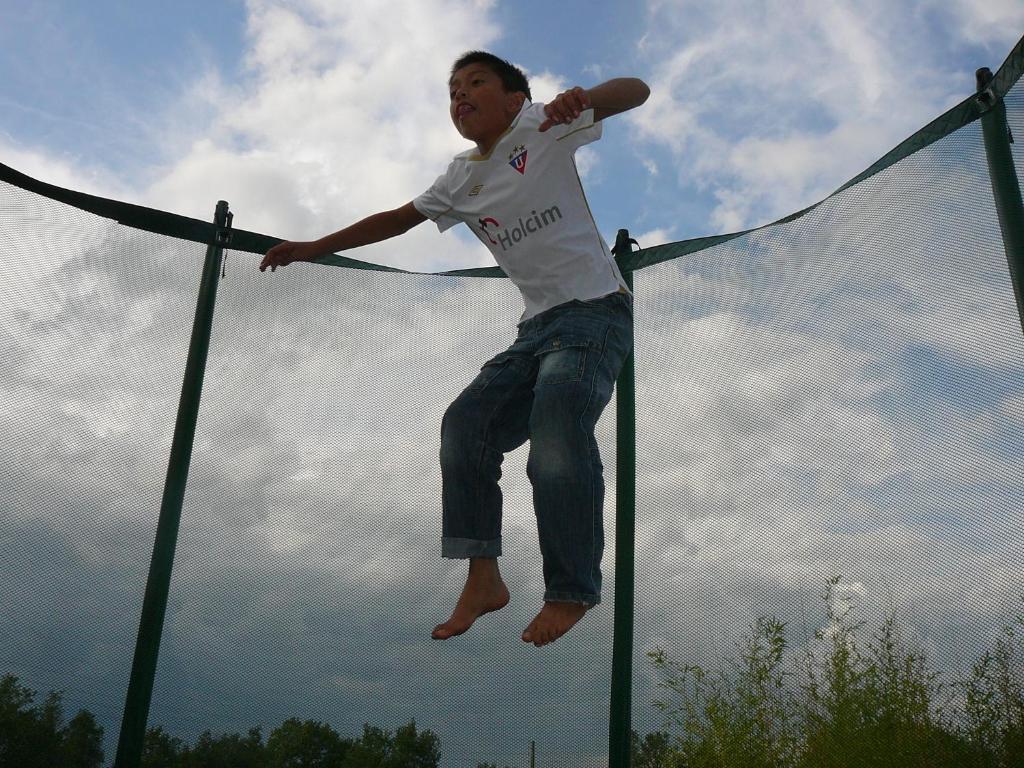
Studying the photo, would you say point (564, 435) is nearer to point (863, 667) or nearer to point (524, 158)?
point (524, 158)

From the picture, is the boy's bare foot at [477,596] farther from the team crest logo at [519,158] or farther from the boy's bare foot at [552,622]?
the team crest logo at [519,158]

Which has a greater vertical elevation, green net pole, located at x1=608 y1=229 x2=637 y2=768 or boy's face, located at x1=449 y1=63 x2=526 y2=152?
boy's face, located at x1=449 y1=63 x2=526 y2=152

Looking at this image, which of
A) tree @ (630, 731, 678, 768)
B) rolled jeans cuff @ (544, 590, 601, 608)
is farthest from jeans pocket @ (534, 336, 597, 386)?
tree @ (630, 731, 678, 768)

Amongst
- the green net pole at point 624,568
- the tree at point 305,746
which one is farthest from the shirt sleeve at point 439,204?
the tree at point 305,746

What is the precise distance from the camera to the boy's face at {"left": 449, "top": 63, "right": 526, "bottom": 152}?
2051mm

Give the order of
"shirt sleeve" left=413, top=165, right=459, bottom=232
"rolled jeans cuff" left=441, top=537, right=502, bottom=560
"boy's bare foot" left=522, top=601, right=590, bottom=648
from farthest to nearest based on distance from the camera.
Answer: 1. "shirt sleeve" left=413, top=165, right=459, bottom=232
2. "rolled jeans cuff" left=441, top=537, right=502, bottom=560
3. "boy's bare foot" left=522, top=601, right=590, bottom=648

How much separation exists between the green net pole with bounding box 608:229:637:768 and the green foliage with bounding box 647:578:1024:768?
0.07 m

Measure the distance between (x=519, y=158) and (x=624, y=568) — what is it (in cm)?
118

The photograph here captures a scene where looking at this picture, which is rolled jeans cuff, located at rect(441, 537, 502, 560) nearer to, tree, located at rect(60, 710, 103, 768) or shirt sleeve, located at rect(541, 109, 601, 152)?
shirt sleeve, located at rect(541, 109, 601, 152)

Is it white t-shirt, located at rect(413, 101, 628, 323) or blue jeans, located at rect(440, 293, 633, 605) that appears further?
white t-shirt, located at rect(413, 101, 628, 323)

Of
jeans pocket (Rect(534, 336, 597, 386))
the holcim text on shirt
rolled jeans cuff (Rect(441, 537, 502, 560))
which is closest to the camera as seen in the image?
jeans pocket (Rect(534, 336, 597, 386))

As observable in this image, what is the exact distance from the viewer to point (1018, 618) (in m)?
1.78

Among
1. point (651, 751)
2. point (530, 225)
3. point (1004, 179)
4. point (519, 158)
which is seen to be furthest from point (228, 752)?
point (1004, 179)

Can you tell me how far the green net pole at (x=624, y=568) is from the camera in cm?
232
